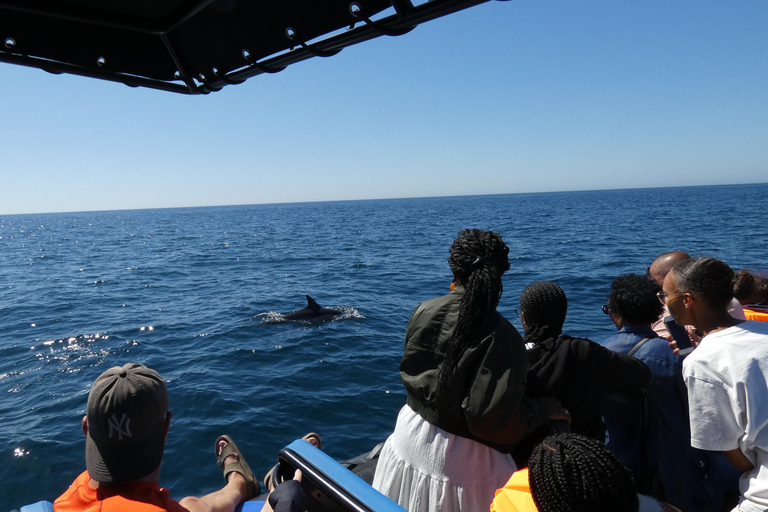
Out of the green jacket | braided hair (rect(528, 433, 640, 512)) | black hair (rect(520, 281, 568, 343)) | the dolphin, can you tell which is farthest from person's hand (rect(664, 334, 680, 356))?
the dolphin

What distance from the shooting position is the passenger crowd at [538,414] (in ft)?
6.52

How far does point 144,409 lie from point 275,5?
1.90 m

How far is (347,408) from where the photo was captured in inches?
327

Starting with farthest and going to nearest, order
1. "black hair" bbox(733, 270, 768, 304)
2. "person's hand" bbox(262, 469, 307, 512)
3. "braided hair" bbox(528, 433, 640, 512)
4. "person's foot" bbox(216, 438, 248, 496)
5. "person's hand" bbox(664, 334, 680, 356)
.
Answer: "black hair" bbox(733, 270, 768, 304)
"person's hand" bbox(664, 334, 680, 356)
"person's foot" bbox(216, 438, 248, 496)
"person's hand" bbox(262, 469, 307, 512)
"braided hair" bbox(528, 433, 640, 512)

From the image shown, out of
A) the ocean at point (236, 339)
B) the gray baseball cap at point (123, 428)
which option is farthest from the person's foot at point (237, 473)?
the ocean at point (236, 339)

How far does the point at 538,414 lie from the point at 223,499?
1.74 m

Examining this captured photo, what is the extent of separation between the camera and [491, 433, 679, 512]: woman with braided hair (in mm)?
1523

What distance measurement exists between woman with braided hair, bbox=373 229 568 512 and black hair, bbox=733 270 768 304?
320cm

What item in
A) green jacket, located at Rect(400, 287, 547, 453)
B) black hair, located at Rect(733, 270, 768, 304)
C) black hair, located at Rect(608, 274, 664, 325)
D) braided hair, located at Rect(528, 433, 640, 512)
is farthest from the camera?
black hair, located at Rect(733, 270, 768, 304)

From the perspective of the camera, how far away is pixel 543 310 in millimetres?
3021

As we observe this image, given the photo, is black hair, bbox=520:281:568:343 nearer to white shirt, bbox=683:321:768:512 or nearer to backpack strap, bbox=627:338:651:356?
backpack strap, bbox=627:338:651:356

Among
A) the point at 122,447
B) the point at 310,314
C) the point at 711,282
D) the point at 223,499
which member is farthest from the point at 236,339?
the point at 711,282

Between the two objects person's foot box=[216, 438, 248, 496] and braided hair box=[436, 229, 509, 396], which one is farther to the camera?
person's foot box=[216, 438, 248, 496]

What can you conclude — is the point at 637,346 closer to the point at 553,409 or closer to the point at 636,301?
the point at 636,301
